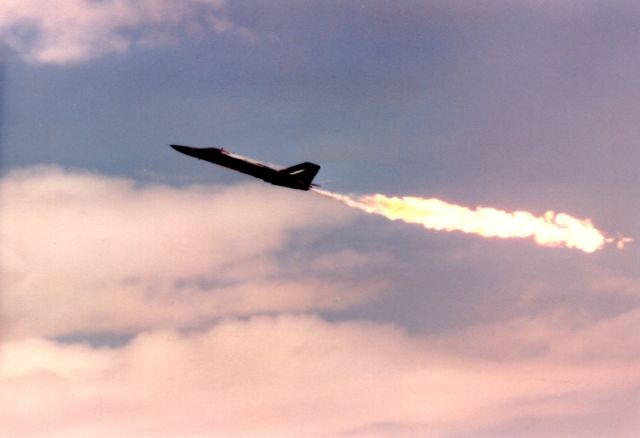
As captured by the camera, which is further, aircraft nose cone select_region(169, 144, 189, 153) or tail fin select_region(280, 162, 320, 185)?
aircraft nose cone select_region(169, 144, 189, 153)

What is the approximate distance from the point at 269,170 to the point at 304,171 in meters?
4.08

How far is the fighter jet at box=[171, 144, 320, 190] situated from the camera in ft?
285

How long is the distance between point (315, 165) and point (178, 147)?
1762 centimetres

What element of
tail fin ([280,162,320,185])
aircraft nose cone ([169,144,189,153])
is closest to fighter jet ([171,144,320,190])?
tail fin ([280,162,320,185])

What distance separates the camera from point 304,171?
88312 mm

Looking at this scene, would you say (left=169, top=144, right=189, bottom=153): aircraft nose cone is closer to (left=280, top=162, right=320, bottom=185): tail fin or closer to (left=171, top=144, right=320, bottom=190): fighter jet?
(left=171, top=144, right=320, bottom=190): fighter jet

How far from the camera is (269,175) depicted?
87125 millimetres

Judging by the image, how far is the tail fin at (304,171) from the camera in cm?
8725

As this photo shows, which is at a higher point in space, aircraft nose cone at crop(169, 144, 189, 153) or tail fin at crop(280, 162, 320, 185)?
aircraft nose cone at crop(169, 144, 189, 153)

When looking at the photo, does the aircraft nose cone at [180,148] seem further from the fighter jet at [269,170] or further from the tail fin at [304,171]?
the tail fin at [304,171]

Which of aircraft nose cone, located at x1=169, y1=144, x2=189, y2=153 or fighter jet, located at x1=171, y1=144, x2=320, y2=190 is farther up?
aircraft nose cone, located at x1=169, y1=144, x2=189, y2=153

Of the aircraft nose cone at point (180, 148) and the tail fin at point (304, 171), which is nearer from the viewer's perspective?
the tail fin at point (304, 171)

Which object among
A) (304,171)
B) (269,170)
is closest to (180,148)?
(269,170)

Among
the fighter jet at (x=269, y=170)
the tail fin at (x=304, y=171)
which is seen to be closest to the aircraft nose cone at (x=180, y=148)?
the fighter jet at (x=269, y=170)
